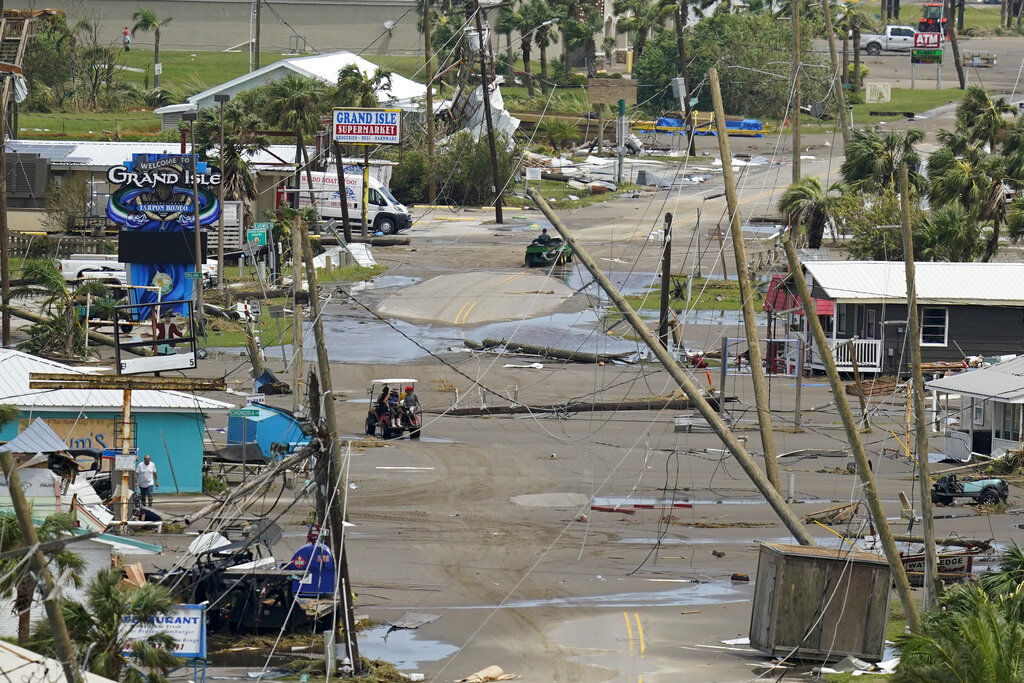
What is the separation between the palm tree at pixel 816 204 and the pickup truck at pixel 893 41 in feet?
187

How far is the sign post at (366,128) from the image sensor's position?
66.5 metres

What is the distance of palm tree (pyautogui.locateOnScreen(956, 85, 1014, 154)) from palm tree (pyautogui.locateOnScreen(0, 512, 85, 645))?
160 feet

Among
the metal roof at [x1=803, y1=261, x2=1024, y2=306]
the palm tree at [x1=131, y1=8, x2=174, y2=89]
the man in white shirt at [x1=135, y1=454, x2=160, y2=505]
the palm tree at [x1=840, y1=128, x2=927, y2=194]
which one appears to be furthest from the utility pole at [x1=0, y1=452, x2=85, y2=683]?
the palm tree at [x1=131, y1=8, x2=174, y2=89]

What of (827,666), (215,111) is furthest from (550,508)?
(215,111)

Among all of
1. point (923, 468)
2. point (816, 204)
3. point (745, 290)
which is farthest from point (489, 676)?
point (816, 204)

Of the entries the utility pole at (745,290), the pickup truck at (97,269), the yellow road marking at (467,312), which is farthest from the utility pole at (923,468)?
the pickup truck at (97,269)

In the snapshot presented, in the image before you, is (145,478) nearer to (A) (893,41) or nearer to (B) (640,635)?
(B) (640,635)

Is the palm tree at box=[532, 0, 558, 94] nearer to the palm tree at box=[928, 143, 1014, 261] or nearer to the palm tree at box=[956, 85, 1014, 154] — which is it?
the palm tree at box=[956, 85, 1014, 154]

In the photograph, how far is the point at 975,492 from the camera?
31.5m

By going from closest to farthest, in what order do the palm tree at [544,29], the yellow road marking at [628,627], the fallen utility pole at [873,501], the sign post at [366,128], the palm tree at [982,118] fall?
the fallen utility pole at [873,501] → the yellow road marking at [628,627] → the palm tree at [982,118] → the sign post at [366,128] → the palm tree at [544,29]

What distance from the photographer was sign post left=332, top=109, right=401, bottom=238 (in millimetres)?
66500

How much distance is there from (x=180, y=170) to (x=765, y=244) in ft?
79.2

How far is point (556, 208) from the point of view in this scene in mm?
73562

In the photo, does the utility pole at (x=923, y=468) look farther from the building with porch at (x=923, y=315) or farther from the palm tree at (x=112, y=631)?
the building with porch at (x=923, y=315)
